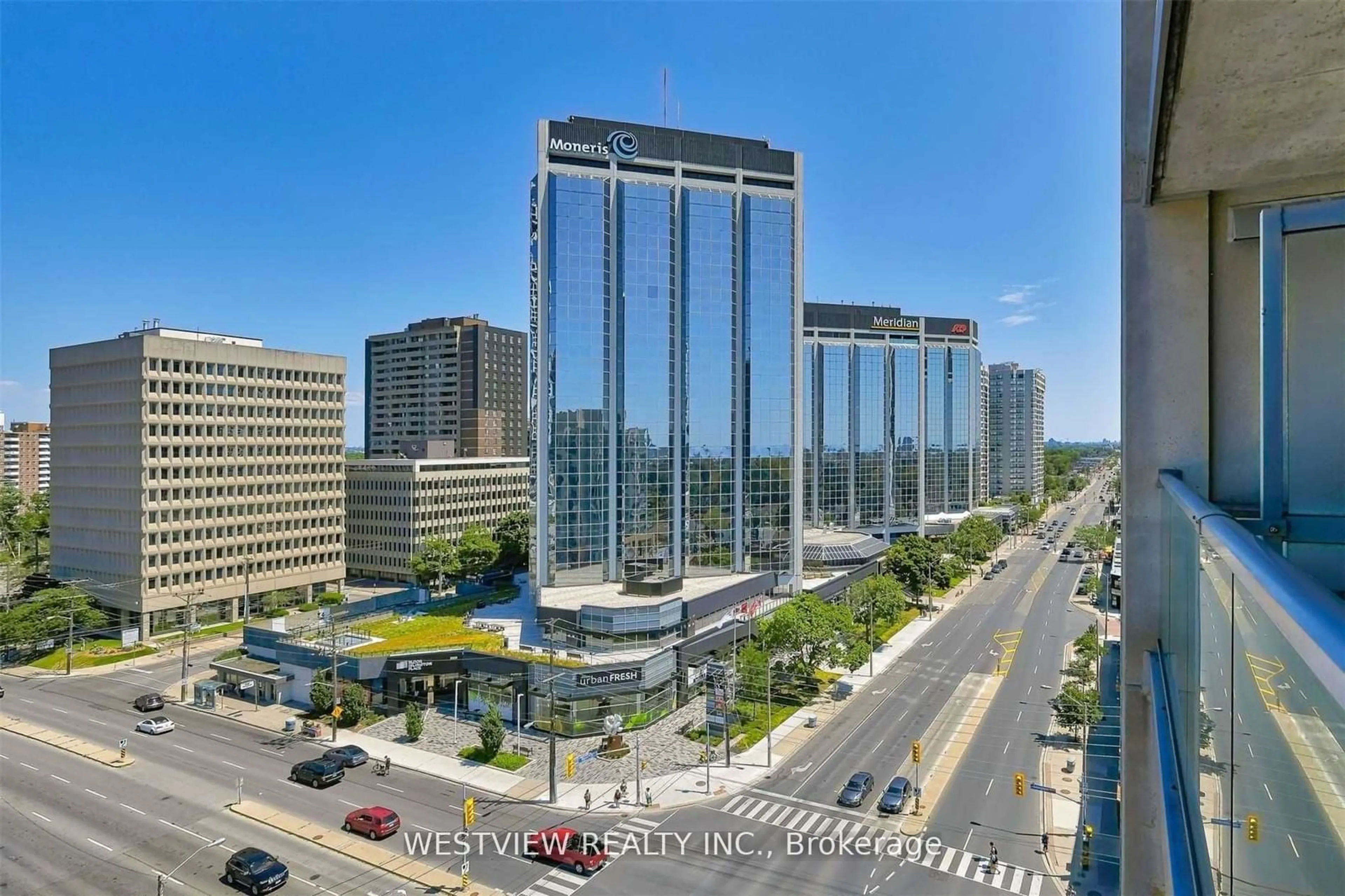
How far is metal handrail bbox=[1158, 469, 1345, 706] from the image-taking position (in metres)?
1.31

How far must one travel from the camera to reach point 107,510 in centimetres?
6556

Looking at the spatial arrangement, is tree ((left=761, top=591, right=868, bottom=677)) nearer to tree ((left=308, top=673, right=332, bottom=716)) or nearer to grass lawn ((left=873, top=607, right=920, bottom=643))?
grass lawn ((left=873, top=607, right=920, bottom=643))

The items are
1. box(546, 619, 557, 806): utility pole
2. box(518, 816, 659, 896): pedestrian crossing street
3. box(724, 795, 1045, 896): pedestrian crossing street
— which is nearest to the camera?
box(518, 816, 659, 896): pedestrian crossing street

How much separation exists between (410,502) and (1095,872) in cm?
7549

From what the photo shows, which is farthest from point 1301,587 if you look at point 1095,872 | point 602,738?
point 602,738

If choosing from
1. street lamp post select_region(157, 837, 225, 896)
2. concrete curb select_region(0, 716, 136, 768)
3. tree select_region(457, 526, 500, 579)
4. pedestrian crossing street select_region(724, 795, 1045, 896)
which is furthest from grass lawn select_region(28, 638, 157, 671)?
pedestrian crossing street select_region(724, 795, 1045, 896)

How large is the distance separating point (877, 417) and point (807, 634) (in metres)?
63.1

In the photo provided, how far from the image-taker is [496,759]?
36938 mm

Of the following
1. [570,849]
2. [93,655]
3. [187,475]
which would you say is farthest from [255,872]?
[187,475]

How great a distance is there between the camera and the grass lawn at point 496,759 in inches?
1422

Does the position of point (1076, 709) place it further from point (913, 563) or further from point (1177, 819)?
point (1177, 819)

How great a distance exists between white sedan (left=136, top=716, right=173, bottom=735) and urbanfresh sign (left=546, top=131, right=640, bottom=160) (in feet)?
152

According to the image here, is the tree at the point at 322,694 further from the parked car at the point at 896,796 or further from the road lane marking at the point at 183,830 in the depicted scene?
the parked car at the point at 896,796

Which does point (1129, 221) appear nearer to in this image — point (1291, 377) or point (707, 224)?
point (1291, 377)
